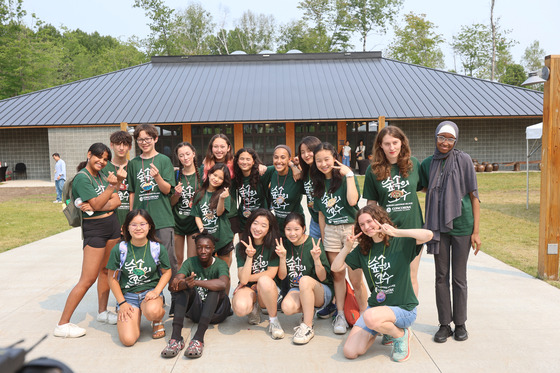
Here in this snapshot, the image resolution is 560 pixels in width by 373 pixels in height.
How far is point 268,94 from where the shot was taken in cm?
2266

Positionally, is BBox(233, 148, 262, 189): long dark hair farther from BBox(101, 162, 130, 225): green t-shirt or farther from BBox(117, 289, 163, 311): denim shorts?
BBox(117, 289, 163, 311): denim shorts

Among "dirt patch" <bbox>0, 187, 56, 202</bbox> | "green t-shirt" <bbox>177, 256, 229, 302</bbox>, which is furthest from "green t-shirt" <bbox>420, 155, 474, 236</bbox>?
"dirt patch" <bbox>0, 187, 56, 202</bbox>

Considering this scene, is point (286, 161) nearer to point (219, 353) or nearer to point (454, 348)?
point (219, 353)

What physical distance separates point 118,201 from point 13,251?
4.84m

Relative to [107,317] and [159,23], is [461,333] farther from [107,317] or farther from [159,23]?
[159,23]

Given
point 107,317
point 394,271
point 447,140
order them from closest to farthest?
point 394,271
point 447,140
point 107,317

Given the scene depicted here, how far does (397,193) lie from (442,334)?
1234mm

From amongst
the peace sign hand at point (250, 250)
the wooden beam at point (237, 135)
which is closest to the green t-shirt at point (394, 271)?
the peace sign hand at point (250, 250)

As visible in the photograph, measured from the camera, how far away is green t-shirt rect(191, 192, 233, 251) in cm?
454

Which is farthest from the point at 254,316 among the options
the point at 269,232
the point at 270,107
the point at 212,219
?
the point at 270,107

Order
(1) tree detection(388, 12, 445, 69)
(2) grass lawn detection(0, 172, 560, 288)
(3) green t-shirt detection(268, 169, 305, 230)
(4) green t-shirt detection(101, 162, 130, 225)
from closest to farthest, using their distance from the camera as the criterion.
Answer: (3) green t-shirt detection(268, 169, 305, 230), (4) green t-shirt detection(101, 162, 130, 225), (2) grass lawn detection(0, 172, 560, 288), (1) tree detection(388, 12, 445, 69)

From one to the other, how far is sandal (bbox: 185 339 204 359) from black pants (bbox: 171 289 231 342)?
0.07 metres

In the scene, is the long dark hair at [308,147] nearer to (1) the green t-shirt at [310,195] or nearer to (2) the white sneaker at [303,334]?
(1) the green t-shirt at [310,195]

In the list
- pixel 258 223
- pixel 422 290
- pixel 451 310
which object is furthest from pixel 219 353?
pixel 422 290
